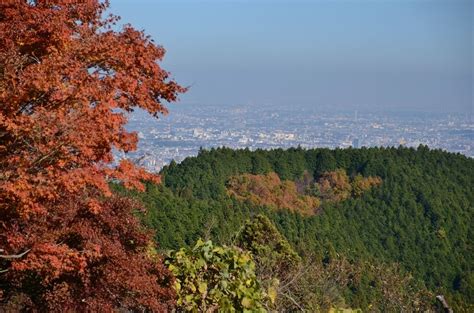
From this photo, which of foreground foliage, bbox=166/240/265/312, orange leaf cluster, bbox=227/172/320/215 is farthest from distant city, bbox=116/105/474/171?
foreground foliage, bbox=166/240/265/312

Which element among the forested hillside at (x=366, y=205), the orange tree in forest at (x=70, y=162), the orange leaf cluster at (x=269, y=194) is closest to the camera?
the orange tree in forest at (x=70, y=162)

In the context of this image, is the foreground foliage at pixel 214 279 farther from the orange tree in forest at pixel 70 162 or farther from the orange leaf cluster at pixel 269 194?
the orange leaf cluster at pixel 269 194

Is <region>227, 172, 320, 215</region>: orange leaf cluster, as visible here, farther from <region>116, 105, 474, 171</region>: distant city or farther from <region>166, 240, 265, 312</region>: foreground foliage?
<region>166, 240, 265, 312</region>: foreground foliage

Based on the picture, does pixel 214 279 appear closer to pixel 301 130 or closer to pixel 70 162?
pixel 70 162

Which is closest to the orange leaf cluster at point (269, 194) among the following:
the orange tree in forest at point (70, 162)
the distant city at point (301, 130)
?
the distant city at point (301, 130)

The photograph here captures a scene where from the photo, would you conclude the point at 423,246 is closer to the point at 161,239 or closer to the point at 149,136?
the point at 149,136

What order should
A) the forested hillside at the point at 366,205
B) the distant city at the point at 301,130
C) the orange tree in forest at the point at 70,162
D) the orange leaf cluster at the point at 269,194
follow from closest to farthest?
the orange tree in forest at the point at 70,162
the forested hillside at the point at 366,205
the orange leaf cluster at the point at 269,194
the distant city at the point at 301,130

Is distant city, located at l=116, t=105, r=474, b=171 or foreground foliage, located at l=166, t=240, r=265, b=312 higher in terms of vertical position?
foreground foliage, located at l=166, t=240, r=265, b=312
